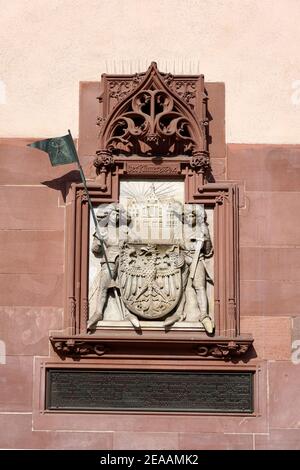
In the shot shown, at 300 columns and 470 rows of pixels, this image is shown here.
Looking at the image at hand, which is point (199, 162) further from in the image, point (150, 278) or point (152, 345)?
point (152, 345)

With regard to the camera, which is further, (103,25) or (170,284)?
(103,25)

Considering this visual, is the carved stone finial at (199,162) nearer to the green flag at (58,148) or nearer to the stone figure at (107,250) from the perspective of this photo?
the stone figure at (107,250)

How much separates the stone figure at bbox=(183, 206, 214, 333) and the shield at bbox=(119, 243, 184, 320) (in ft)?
0.33

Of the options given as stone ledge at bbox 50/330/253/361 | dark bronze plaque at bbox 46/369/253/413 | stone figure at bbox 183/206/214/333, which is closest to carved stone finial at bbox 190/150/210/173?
stone figure at bbox 183/206/214/333

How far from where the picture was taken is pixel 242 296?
1132 cm

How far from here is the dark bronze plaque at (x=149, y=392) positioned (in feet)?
36.3

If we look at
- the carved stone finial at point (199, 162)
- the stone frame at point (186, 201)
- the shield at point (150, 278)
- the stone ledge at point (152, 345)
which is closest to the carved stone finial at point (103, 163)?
the stone frame at point (186, 201)

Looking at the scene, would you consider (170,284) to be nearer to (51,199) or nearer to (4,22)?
(51,199)

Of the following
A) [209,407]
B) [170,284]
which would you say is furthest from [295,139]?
[209,407]

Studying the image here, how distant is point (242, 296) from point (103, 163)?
1879 mm

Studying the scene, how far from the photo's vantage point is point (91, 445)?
10992 millimetres

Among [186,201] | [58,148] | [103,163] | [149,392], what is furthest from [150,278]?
[58,148]

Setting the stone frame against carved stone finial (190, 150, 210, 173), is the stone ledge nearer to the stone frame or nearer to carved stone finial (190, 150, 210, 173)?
the stone frame
